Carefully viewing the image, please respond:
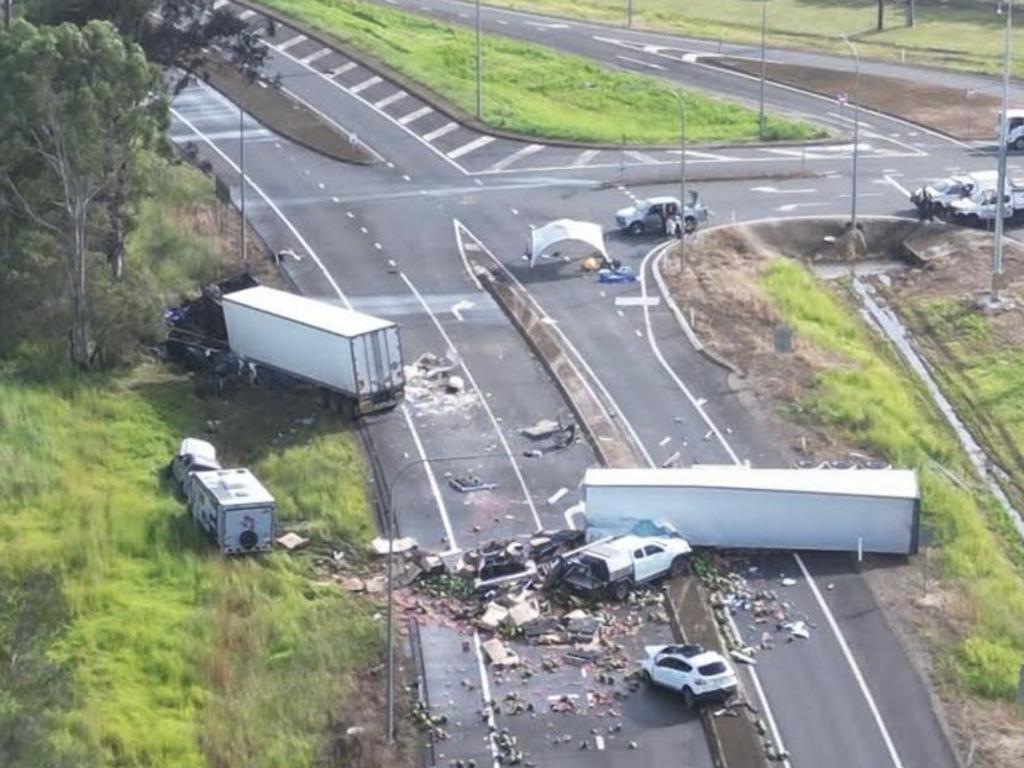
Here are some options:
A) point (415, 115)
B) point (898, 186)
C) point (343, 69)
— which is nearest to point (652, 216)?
point (898, 186)

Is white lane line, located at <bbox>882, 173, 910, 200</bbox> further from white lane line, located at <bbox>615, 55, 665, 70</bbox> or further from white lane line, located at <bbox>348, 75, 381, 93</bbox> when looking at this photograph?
white lane line, located at <bbox>348, 75, 381, 93</bbox>

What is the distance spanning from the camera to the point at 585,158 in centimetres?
10775

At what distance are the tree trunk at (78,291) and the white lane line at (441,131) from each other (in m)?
36.0

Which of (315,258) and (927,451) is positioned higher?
(315,258)

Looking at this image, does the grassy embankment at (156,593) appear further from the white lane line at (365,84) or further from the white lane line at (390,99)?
the white lane line at (365,84)

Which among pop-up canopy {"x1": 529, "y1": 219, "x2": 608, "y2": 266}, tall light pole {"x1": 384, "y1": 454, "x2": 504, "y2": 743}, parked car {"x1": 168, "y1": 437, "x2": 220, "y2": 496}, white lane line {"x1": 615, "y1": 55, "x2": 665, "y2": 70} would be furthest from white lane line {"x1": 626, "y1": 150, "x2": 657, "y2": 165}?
parked car {"x1": 168, "y1": 437, "x2": 220, "y2": 496}

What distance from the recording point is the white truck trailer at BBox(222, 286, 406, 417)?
71.9m

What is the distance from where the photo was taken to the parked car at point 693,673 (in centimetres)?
5347

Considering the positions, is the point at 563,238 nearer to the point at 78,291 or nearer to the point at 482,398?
the point at 482,398

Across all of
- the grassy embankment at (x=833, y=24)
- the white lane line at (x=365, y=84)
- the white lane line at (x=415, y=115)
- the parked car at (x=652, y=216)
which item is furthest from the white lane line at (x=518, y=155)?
the grassy embankment at (x=833, y=24)

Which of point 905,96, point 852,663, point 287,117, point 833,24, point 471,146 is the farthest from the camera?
point 833,24

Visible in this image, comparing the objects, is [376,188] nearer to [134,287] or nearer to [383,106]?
[383,106]

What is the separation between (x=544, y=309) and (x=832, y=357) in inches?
435

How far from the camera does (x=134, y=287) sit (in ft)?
254
